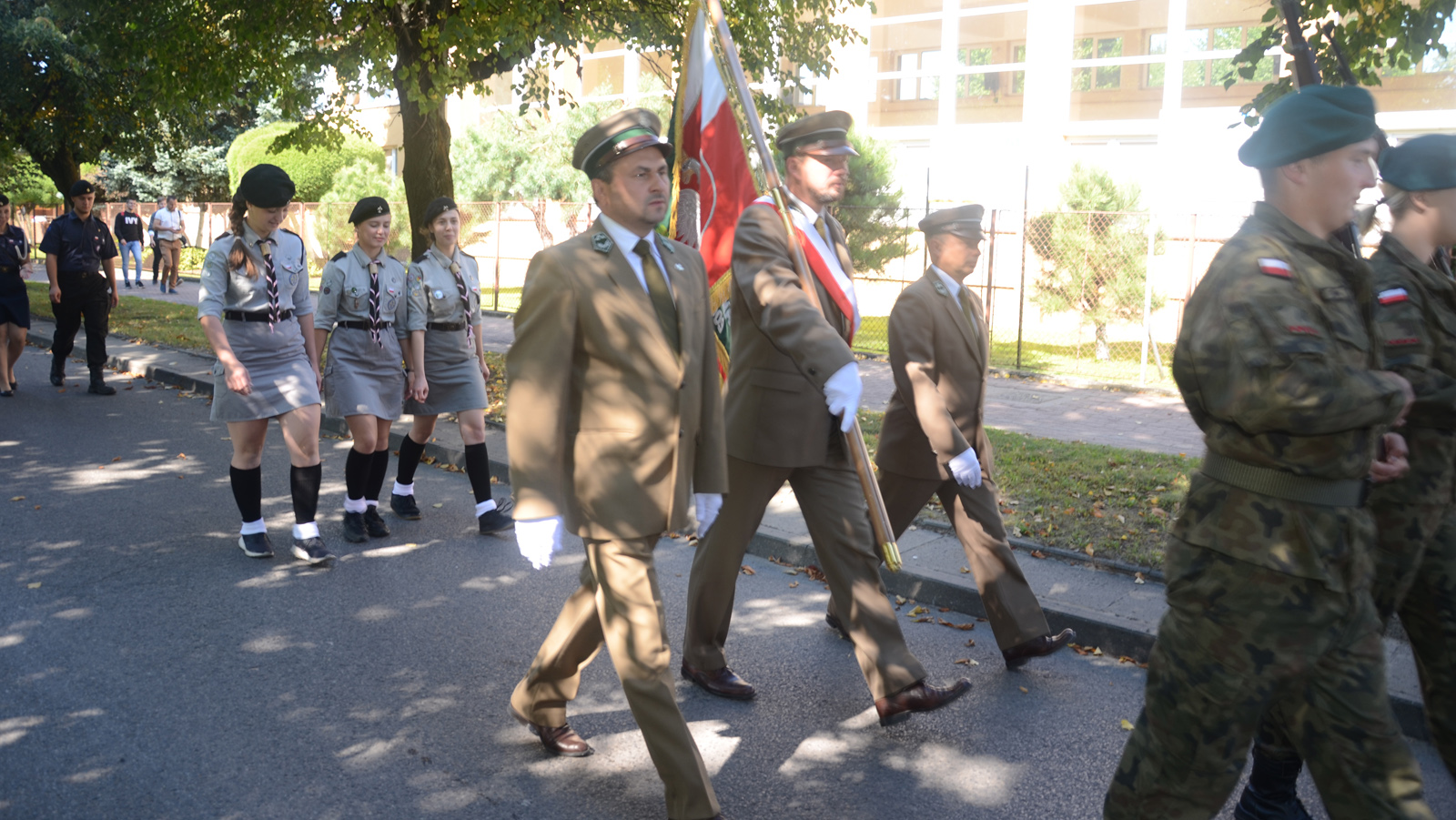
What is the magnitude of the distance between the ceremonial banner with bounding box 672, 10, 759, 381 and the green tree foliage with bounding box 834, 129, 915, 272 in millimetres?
14576

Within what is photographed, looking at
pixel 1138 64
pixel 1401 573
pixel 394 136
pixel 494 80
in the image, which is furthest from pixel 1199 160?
pixel 394 136

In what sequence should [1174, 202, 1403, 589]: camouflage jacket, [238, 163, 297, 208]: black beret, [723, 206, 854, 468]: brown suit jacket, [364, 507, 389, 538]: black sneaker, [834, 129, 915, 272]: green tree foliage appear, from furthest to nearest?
[834, 129, 915, 272]: green tree foliage, [364, 507, 389, 538]: black sneaker, [238, 163, 297, 208]: black beret, [723, 206, 854, 468]: brown suit jacket, [1174, 202, 1403, 589]: camouflage jacket

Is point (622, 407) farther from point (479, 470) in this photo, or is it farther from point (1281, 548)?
point (479, 470)

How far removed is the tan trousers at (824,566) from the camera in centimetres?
421

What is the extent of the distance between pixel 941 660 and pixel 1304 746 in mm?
A: 2391

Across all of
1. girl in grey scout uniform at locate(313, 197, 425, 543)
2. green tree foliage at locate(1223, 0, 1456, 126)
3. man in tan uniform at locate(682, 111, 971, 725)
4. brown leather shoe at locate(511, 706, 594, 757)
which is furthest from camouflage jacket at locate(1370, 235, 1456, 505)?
girl in grey scout uniform at locate(313, 197, 425, 543)

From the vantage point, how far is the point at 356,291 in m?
6.66

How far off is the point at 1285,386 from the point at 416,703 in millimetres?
3254

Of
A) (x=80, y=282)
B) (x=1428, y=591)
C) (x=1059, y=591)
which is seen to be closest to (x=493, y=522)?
(x=1059, y=591)

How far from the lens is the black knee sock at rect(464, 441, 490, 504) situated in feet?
22.9

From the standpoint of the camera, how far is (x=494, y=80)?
1547 inches

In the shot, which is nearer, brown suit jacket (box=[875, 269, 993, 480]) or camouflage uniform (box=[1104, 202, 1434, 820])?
camouflage uniform (box=[1104, 202, 1434, 820])

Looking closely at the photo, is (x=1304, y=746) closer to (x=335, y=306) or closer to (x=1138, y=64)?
(x=335, y=306)

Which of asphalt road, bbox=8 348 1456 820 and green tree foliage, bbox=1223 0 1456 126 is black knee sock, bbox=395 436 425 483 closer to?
asphalt road, bbox=8 348 1456 820
